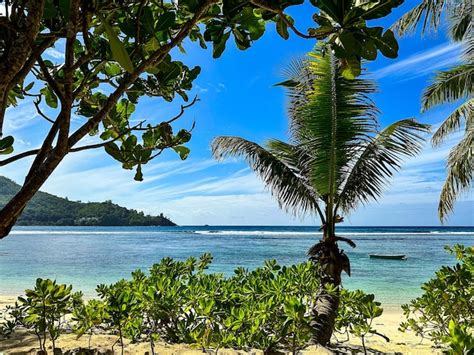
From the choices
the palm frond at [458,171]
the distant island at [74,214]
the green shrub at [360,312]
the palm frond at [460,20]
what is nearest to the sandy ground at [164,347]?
the green shrub at [360,312]

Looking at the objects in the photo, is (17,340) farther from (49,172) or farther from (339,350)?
(49,172)

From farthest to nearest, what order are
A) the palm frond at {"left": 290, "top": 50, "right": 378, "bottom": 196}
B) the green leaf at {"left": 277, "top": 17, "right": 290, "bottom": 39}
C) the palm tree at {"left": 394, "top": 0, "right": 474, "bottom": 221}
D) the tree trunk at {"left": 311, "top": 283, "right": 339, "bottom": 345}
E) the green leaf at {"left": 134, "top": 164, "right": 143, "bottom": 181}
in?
1. the palm tree at {"left": 394, "top": 0, "right": 474, "bottom": 221}
2. the palm frond at {"left": 290, "top": 50, "right": 378, "bottom": 196}
3. the tree trunk at {"left": 311, "top": 283, "right": 339, "bottom": 345}
4. the green leaf at {"left": 134, "top": 164, "right": 143, "bottom": 181}
5. the green leaf at {"left": 277, "top": 17, "right": 290, "bottom": 39}

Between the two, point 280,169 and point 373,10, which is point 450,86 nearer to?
point 280,169

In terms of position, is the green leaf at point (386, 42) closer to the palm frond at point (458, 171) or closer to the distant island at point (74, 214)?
the palm frond at point (458, 171)

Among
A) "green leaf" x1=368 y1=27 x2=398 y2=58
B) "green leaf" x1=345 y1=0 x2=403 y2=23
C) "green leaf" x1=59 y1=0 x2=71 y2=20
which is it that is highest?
"green leaf" x1=59 y1=0 x2=71 y2=20

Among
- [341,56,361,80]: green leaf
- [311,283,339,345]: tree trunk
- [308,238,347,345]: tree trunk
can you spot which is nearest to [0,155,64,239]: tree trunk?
[341,56,361,80]: green leaf

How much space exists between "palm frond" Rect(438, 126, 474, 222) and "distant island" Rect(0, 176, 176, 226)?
80.5m

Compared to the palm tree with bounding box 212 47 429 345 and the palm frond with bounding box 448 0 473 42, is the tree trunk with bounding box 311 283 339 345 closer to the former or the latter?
the palm tree with bounding box 212 47 429 345

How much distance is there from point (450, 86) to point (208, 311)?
28.4 feet

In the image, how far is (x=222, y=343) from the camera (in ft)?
8.57

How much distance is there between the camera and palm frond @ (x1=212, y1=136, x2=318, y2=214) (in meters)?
5.82

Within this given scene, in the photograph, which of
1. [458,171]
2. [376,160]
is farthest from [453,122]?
[376,160]

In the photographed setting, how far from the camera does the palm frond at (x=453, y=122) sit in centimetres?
993

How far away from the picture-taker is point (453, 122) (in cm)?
1046
